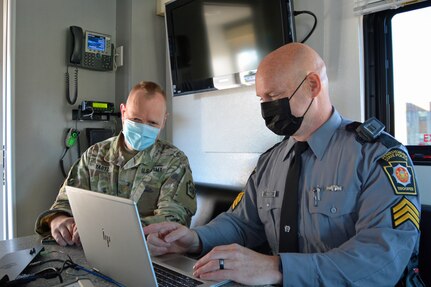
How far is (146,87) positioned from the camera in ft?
5.81

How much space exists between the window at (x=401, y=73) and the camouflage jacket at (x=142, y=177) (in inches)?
37.3

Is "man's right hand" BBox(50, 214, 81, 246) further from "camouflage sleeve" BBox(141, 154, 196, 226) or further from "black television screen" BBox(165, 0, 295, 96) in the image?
"black television screen" BBox(165, 0, 295, 96)

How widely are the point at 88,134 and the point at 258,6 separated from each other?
154 centimetres

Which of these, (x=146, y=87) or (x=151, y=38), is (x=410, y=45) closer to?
(x=146, y=87)

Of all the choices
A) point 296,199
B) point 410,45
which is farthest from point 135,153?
point 410,45

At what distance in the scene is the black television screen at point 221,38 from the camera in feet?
6.38

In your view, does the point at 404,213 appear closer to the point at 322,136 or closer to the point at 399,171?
the point at 399,171

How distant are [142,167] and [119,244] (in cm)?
84

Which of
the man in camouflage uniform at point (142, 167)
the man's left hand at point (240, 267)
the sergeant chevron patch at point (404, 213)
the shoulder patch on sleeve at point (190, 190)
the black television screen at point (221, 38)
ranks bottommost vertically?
the man's left hand at point (240, 267)

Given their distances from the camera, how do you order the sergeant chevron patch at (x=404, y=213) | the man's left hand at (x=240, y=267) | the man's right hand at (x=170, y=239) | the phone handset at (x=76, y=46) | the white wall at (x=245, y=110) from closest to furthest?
the man's left hand at (x=240, y=267) < the sergeant chevron patch at (x=404, y=213) < the man's right hand at (x=170, y=239) < the white wall at (x=245, y=110) < the phone handset at (x=76, y=46)

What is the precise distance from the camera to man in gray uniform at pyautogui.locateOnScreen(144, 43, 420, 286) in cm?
95

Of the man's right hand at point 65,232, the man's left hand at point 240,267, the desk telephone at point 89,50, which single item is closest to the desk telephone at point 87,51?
the desk telephone at point 89,50

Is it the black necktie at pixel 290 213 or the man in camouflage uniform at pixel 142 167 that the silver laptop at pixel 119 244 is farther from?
the man in camouflage uniform at pixel 142 167

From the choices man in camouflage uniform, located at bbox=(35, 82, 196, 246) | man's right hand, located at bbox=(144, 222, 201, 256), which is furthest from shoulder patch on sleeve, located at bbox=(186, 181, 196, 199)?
man's right hand, located at bbox=(144, 222, 201, 256)
